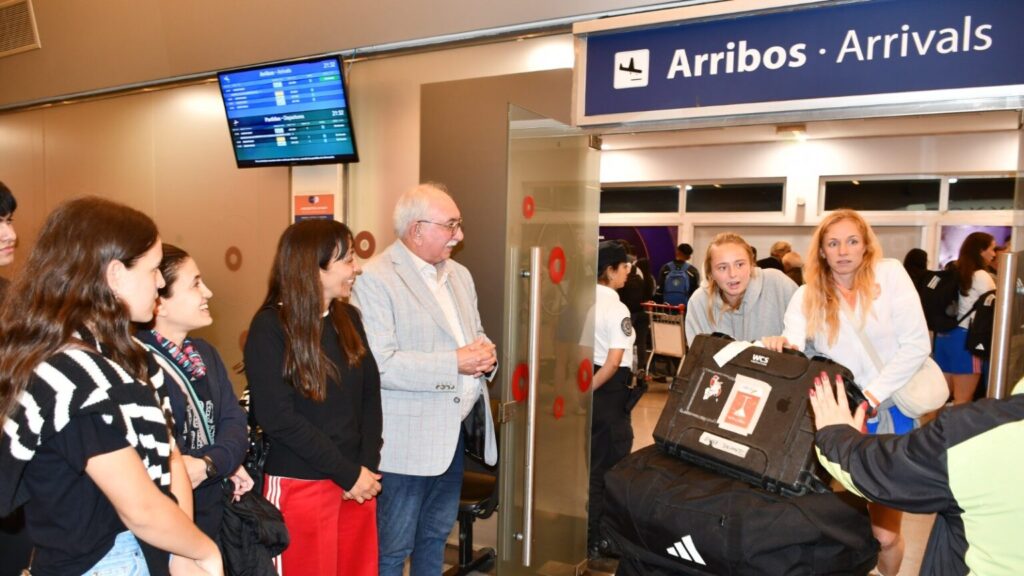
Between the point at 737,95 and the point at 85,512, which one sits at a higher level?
the point at 737,95

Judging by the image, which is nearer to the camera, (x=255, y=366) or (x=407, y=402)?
(x=255, y=366)

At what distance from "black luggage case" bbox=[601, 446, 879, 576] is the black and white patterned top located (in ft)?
4.07

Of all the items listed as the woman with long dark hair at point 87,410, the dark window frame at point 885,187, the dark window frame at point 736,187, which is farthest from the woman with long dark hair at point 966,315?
the woman with long dark hair at point 87,410

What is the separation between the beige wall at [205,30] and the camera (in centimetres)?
416

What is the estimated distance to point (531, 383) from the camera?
2.87 metres

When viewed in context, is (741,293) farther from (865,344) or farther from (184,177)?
(184,177)

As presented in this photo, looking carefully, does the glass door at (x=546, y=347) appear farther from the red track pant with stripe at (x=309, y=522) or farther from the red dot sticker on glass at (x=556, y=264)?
the red track pant with stripe at (x=309, y=522)

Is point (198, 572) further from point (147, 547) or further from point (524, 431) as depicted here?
point (524, 431)

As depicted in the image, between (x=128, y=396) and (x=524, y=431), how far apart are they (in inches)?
71.9

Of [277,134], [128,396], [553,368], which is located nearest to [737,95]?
[553,368]

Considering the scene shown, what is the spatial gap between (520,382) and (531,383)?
0.07 meters

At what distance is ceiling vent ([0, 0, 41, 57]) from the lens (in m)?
6.00

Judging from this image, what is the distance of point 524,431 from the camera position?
116 inches

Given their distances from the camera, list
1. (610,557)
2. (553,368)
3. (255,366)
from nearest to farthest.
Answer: (255,366)
(553,368)
(610,557)
